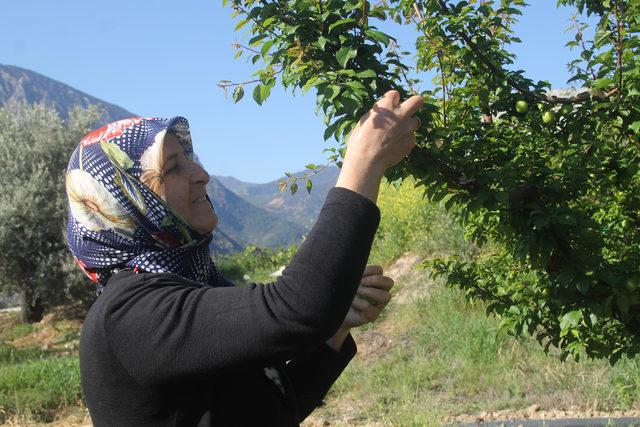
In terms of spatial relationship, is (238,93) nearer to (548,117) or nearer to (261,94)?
(261,94)

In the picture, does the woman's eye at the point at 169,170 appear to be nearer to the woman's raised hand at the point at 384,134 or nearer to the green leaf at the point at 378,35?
the woman's raised hand at the point at 384,134

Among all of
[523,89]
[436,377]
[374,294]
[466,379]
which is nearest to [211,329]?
[374,294]

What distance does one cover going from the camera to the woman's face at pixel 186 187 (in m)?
1.68

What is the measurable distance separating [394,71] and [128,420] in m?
1.42

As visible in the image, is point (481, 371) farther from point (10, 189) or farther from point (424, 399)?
point (10, 189)

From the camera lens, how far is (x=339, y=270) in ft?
4.36

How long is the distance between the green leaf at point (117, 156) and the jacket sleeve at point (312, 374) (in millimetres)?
736

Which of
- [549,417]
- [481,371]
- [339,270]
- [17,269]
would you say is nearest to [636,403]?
[549,417]

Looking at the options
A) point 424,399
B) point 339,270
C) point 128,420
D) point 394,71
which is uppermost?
point 394,71

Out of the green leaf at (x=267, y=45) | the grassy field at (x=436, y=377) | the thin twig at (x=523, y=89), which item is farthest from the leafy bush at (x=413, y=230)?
the green leaf at (x=267, y=45)

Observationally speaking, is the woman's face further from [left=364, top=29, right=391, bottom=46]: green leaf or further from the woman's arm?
[left=364, top=29, right=391, bottom=46]: green leaf

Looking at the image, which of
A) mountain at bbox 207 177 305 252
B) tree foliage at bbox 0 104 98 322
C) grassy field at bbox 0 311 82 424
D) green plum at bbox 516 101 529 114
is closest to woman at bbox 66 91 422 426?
green plum at bbox 516 101 529 114

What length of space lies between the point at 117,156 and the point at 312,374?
0.82 metres

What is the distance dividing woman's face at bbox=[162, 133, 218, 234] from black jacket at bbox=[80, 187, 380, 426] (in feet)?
0.66
